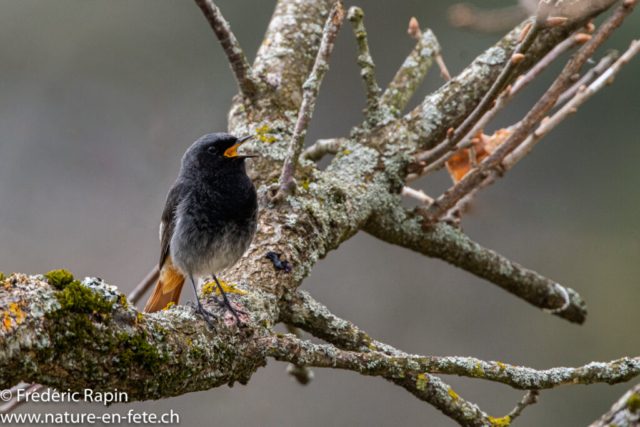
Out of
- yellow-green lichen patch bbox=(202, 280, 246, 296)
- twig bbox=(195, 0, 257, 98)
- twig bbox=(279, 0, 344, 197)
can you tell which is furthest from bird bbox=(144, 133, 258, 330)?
twig bbox=(195, 0, 257, 98)

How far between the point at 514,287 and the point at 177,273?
2336mm

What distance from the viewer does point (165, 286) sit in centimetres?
335

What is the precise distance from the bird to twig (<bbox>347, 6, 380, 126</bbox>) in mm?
942

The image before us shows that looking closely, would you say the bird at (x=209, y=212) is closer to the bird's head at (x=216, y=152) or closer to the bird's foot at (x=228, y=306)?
the bird's head at (x=216, y=152)

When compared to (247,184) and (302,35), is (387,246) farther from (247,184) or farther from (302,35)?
(247,184)

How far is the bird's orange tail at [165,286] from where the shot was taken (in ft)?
10.9

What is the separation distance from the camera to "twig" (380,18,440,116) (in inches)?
155

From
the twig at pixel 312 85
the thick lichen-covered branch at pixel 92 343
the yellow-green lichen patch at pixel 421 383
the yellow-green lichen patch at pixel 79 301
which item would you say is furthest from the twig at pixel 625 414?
the twig at pixel 312 85

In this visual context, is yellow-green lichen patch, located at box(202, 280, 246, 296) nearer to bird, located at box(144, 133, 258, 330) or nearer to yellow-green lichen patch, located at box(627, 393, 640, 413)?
bird, located at box(144, 133, 258, 330)

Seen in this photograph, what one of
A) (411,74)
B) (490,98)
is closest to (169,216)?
(490,98)

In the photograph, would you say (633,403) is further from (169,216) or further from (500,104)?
(169,216)

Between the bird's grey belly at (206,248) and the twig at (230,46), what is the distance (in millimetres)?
1092

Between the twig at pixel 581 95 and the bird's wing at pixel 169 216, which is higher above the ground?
the twig at pixel 581 95

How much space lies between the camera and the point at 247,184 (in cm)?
304
